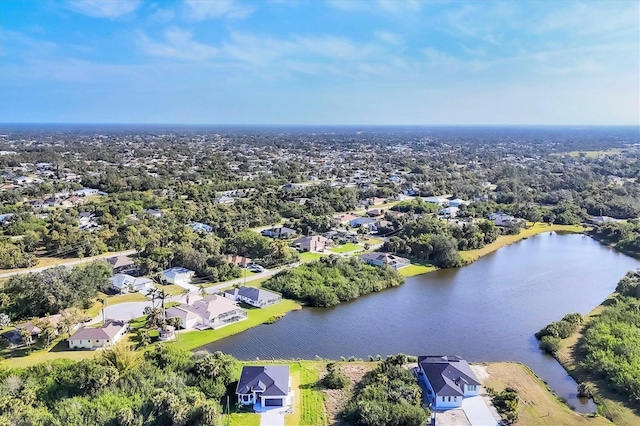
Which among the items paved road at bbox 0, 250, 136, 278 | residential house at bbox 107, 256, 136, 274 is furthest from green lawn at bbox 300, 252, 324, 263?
paved road at bbox 0, 250, 136, 278

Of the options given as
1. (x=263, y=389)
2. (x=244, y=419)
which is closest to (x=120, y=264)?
(x=263, y=389)

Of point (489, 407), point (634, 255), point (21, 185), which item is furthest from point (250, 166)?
point (489, 407)

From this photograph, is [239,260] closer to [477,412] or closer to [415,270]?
[415,270]

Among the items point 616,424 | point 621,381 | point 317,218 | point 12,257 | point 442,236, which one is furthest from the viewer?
point 317,218

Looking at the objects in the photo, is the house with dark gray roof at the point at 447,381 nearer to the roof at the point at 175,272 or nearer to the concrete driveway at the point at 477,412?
the concrete driveway at the point at 477,412

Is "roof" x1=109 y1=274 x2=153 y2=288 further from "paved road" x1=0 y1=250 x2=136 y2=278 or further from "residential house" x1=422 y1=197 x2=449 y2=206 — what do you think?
"residential house" x1=422 y1=197 x2=449 y2=206

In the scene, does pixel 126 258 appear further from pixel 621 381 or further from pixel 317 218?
pixel 621 381
